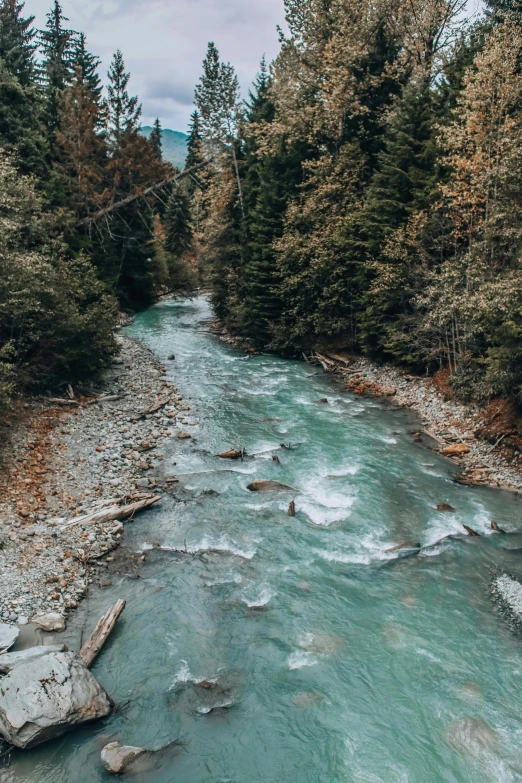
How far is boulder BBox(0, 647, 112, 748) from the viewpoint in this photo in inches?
267

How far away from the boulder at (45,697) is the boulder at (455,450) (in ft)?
42.3

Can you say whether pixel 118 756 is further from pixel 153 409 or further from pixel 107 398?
pixel 107 398

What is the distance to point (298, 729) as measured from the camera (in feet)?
24.7

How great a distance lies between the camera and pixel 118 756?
269 inches

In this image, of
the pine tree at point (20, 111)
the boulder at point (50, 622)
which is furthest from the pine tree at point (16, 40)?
the boulder at point (50, 622)

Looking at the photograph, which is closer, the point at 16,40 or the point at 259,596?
the point at 259,596

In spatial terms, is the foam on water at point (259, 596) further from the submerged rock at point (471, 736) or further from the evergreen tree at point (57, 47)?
the evergreen tree at point (57, 47)

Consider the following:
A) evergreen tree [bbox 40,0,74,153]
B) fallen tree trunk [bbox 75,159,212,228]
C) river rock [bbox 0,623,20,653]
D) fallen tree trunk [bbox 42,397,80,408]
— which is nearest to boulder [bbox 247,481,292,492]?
river rock [bbox 0,623,20,653]

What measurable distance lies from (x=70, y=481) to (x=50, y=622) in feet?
16.8

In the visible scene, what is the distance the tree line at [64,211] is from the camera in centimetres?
1692

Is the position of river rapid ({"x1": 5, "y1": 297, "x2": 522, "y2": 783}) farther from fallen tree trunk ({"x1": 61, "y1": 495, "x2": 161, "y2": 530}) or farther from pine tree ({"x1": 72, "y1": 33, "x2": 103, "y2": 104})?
pine tree ({"x1": 72, "y1": 33, "x2": 103, "y2": 104})

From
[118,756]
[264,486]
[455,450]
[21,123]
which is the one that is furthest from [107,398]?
[118,756]

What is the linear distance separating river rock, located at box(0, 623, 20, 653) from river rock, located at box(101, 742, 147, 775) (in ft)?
8.02

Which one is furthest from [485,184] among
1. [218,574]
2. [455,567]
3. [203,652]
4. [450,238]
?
[203,652]
